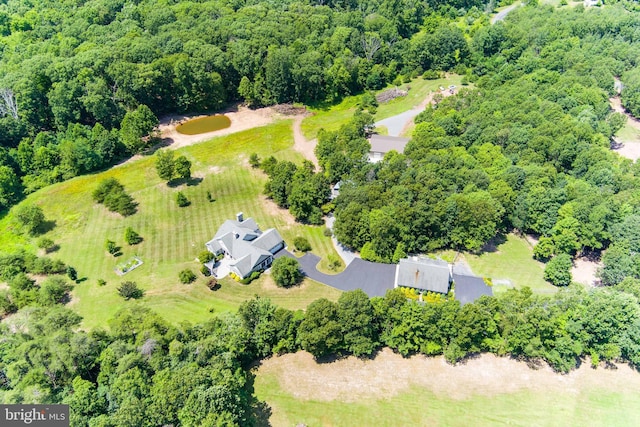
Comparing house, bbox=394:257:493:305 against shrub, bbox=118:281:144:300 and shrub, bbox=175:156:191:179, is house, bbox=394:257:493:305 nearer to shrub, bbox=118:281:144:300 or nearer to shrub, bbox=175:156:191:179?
shrub, bbox=118:281:144:300

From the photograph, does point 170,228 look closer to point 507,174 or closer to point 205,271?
point 205,271

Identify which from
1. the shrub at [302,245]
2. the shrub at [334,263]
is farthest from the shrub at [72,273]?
the shrub at [334,263]

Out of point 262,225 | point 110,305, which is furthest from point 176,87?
point 110,305

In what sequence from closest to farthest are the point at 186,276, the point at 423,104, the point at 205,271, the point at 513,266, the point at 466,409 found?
A: the point at 466,409 < the point at 186,276 < the point at 205,271 < the point at 513,266 < the point at 423,104

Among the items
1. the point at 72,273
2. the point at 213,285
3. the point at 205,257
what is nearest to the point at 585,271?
the point at 213,285

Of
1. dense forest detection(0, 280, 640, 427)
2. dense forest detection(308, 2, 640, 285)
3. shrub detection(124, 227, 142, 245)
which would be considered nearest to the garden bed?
shrub detection(124, 227, 142, 245)

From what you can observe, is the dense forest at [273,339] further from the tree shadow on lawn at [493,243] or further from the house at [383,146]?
the house at [383,146]
